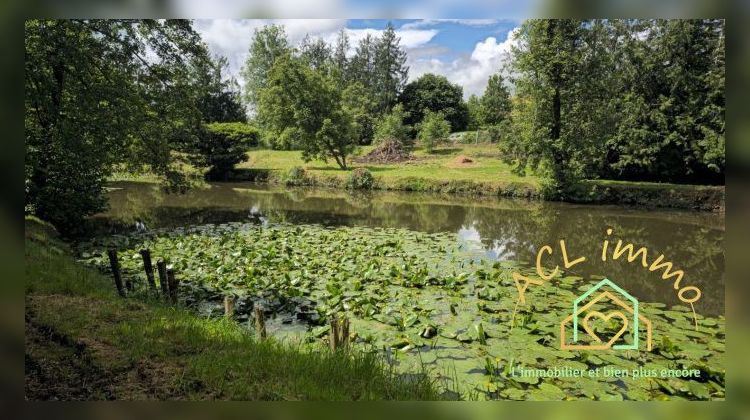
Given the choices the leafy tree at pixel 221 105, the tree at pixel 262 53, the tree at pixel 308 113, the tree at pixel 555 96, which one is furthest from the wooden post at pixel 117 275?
the tree at pixel 262 53

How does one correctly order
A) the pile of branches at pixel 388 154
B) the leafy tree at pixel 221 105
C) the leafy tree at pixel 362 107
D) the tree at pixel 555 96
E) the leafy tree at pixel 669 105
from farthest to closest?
1. the leafy tree at pixel 221 105
2. the pile of branches at pixel 388 154
3. the leafy tree at pixel 362 107
4. the leafy tree at pixel 669 105
5. the tree at pixel 555 96

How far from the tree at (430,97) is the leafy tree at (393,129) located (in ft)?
7.29

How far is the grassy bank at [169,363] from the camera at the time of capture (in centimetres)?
385

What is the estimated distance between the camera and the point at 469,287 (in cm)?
848

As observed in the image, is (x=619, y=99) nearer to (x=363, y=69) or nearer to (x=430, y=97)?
(x=430, y=97)

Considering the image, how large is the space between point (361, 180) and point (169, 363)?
22.9m

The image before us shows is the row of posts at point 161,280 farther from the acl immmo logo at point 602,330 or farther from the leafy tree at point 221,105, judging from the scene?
the leafy tree at point 221,105

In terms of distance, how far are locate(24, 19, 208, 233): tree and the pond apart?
1.97 meters

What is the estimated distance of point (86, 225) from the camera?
48.6 ft

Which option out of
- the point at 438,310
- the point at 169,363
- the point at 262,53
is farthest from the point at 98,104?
the point at 262,53

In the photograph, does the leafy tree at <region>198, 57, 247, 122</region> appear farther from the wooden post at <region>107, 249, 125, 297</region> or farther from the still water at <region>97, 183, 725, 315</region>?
the wooden post at <region>107, 249, 125, 297</region>

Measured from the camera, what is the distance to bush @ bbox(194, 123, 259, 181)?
29.8 meters
